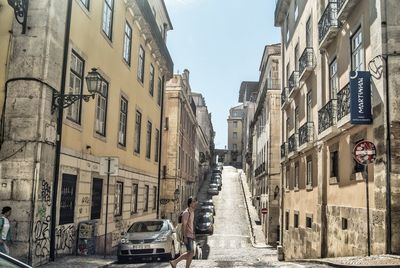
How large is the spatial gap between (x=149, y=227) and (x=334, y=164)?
22.0 feet

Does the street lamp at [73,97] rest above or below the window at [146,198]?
above

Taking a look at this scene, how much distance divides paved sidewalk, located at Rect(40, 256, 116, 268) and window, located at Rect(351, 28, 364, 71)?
8.65 metres

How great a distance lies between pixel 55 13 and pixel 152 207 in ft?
49.9

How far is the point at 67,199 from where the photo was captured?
42.1ft

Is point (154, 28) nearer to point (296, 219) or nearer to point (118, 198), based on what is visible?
point (118, 198)

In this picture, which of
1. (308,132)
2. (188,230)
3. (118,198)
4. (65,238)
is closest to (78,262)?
(65,238)

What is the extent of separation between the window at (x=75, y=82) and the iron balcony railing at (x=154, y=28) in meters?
6.60

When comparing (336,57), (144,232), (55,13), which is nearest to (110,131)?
(144,232)

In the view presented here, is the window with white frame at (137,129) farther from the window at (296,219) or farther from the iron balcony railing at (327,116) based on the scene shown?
the iron balcony railing at (327,116)

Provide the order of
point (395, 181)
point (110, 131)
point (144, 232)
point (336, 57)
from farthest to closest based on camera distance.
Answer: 1. point (110, 131)
2. point (336, 57)
3. point (144, 232)
4. point (395, 181)

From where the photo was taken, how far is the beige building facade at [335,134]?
36.3 ft

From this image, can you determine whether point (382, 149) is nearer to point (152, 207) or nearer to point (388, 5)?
point (388, 5)

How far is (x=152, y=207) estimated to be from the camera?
989 inches

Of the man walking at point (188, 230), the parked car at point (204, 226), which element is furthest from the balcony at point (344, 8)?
the parked car at point (204, 226)
